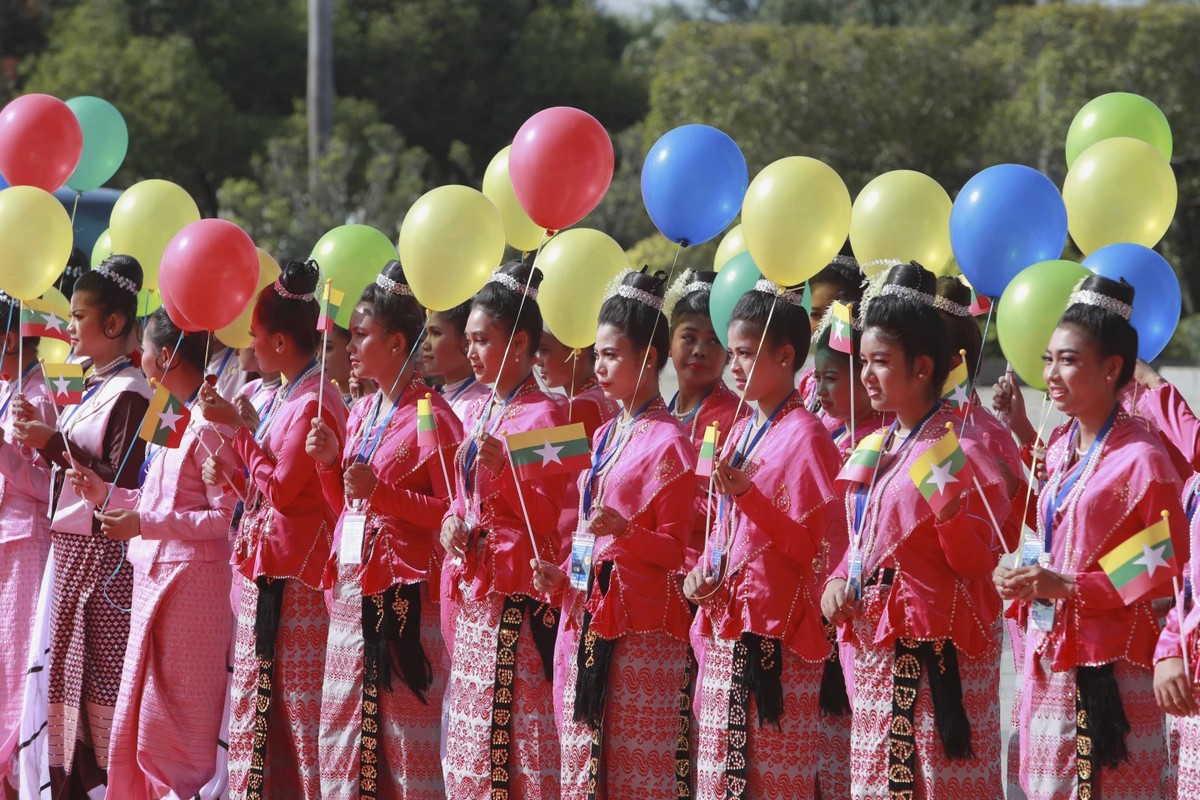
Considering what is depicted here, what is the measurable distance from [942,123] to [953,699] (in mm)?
14962

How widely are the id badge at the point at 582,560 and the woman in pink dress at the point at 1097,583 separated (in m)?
1.15

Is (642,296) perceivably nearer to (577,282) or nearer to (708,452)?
(577,282)

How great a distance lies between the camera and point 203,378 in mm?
5492

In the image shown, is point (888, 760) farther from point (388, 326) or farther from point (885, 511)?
point (388, 326)

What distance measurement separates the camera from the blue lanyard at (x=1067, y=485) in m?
3.74

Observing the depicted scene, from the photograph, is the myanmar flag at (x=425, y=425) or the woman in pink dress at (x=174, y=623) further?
the woman in pink dress at (x=174, y=623)

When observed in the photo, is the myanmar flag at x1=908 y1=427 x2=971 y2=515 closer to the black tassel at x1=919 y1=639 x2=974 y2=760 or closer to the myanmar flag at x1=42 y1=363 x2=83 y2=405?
the black tassel at x1=919 y1=639 x2=974 y2=760

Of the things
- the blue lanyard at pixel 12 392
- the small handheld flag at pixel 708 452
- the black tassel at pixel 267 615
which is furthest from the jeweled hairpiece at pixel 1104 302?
the blue lanyard at pixel 12 392

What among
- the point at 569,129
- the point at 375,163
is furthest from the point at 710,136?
the point at 375,163

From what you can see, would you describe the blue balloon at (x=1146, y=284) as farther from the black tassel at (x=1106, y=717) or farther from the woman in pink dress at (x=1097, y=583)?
the black tassel at (x=1106, y=717)

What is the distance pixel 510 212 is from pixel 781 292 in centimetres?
145

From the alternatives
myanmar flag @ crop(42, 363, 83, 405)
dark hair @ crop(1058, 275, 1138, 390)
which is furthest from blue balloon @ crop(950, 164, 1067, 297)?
myanmar flag @ crop(42, 363, 83, 405)

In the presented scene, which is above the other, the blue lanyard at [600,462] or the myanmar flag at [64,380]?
the myanmar flag at [64,380]

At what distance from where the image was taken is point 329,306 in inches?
192
